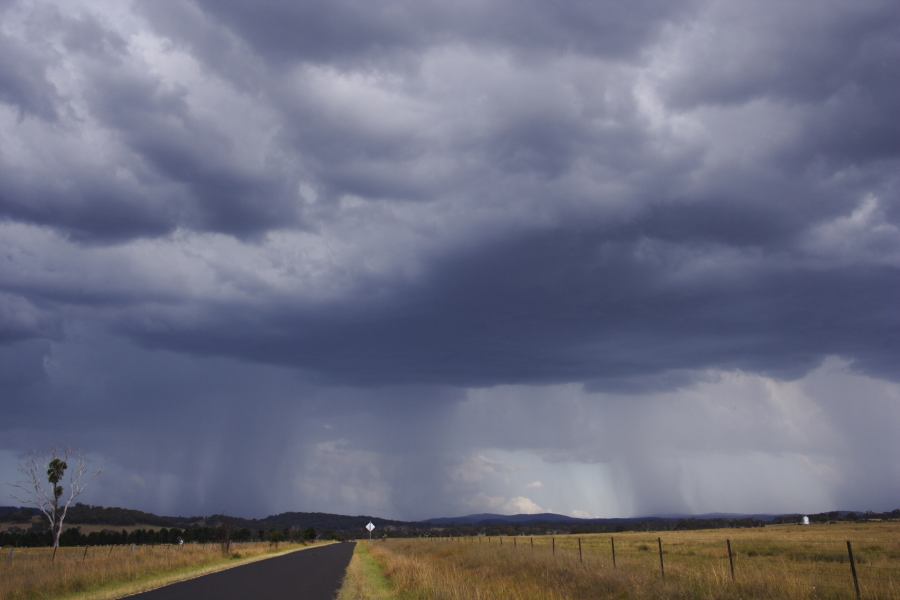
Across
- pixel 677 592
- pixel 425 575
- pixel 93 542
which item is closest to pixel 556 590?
pixel 677 592

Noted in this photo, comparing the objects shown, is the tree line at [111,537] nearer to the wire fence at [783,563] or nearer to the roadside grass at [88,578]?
the roadside grass at [88,578]

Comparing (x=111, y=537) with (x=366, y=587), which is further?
(x=111, y=537)

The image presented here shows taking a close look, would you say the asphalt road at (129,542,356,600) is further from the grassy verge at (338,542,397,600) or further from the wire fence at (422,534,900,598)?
the wire fence at (422,534,900,598)

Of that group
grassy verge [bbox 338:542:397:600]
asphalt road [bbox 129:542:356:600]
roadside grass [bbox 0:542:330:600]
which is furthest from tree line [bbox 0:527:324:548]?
grassy verge [bbox 338:542:397:600]

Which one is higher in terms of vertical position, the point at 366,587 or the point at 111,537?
the point at 366,587

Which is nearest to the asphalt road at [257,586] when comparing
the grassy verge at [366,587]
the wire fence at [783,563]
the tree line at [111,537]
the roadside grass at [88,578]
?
the grassy verge at [366,587]

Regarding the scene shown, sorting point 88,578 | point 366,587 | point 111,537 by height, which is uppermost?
point 88,578

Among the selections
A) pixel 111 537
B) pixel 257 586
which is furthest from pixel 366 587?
pixel 111 537

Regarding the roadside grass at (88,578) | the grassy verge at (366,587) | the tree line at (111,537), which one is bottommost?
the tree line at (111,537)

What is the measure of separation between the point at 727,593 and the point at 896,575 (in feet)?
37.1

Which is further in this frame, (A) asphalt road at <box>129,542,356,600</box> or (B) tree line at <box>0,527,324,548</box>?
(B) tree line at <box>0,527,324,548</box>

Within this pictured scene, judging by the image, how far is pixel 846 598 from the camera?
16250 millimetres

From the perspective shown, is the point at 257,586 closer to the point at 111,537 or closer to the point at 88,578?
the point at 88,578

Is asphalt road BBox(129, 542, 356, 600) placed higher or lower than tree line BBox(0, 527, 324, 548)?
higher
